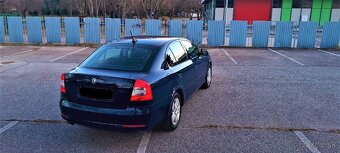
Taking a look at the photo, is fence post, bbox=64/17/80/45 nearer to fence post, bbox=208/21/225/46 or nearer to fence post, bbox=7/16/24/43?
fence post, bbox=7/16/24/43

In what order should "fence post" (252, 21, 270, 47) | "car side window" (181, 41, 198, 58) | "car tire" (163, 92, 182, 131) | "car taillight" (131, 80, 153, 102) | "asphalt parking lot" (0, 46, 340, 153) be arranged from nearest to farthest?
"car taillight" (131, 80, 153, 102)
"asphalt parking lot" (0, 46, 340, 153)
"car tire" (163, 92, 182, 131)
"car side window" (181, 41, 198, 58)
"fence post" (252, 21, 270, 47)

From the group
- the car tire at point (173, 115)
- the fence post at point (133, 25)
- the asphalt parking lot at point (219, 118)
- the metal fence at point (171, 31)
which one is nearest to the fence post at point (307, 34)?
the metal fence at point (171, 31)

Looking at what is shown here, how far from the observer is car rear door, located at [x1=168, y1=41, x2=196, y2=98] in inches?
188

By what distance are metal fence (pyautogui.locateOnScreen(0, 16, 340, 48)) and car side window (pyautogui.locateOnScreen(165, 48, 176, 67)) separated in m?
11.1

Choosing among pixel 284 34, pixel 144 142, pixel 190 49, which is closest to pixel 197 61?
pixel 190 49

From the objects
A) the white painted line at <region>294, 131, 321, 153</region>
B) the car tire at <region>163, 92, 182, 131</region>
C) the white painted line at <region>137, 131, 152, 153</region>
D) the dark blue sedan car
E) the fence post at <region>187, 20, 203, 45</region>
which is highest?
the fence post at <region>187, 20, 203, 45</region>

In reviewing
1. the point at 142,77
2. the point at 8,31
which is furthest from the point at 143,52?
the point at 8,31

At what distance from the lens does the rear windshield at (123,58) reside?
4.20 meters

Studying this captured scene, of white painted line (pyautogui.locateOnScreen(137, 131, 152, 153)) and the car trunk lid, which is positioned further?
white painted line (pyautogui.locateOnScreen(137, 131, 152, 153))

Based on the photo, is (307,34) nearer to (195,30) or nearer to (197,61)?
(195,30)

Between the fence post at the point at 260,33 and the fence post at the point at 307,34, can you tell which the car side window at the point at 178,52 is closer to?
the fence post at the point at 260,33

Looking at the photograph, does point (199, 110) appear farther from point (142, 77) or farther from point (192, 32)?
point (192, 32)

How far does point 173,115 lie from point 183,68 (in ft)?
2.98

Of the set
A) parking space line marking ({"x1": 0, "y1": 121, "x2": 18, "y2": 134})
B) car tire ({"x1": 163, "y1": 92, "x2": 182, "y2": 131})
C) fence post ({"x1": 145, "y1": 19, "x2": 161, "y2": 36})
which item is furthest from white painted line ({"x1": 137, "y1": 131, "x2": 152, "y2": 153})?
fence post ({"x1": 145, "y1": 19, "x2": 161, "y2": 36})
